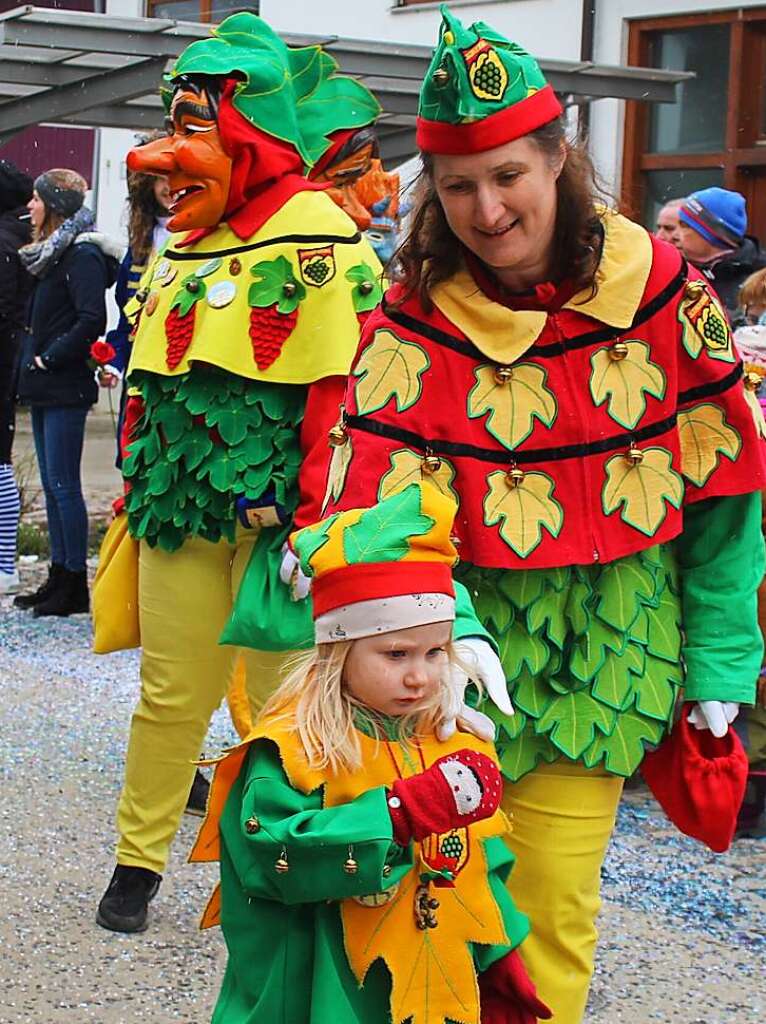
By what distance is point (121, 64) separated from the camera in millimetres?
8352

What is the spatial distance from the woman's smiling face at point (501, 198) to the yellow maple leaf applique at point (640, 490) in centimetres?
38

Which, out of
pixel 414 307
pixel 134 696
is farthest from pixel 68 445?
pixel 414 307

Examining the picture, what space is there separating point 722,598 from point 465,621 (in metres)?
0.49

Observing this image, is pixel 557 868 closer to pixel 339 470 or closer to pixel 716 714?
pixel 716 714

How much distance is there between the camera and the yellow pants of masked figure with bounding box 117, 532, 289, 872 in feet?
13.4

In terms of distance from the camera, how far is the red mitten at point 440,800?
2355 millimetres

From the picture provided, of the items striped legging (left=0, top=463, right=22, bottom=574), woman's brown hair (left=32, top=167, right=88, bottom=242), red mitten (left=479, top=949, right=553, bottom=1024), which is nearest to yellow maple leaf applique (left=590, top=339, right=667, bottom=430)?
red mitten (left=479, top=949, right=553, bottom=1024)

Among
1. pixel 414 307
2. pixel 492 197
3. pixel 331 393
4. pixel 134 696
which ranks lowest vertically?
pixel 134 696

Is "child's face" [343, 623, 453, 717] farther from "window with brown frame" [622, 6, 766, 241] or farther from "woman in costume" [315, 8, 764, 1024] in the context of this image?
"window with brown frame" [622, 6, 766, 241]

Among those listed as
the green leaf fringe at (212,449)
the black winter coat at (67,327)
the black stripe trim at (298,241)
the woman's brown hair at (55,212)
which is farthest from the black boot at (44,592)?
the black stripe trim at (298,241)

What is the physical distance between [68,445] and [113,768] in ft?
8.30

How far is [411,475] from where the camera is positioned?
275 cm

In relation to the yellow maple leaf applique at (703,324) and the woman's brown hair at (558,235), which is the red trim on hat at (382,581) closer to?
the woman's brown hair at (558,235)

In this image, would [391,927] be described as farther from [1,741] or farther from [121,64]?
[121,64]
